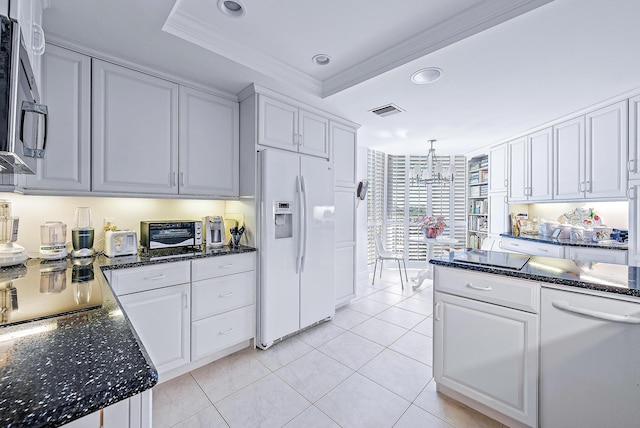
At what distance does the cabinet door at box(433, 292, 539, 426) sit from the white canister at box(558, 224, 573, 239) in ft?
8.93

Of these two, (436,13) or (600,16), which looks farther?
(436,13)

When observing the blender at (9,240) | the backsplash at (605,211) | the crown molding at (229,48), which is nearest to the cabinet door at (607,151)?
the backsplash at (605,211)

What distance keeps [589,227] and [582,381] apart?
→ 2810 millimetres

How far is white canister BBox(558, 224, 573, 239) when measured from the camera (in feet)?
11.1

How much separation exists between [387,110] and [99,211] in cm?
283

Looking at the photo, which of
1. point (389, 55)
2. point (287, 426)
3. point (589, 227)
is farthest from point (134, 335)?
point (589, 227)

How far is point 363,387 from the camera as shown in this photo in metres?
1.96

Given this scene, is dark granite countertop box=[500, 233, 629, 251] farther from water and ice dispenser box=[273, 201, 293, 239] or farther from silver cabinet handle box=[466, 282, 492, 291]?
water and ice dispenser box=[273, 201, 293, 239]

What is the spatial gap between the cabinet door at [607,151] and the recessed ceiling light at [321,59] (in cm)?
297

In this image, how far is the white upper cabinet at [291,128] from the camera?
8.20 ft

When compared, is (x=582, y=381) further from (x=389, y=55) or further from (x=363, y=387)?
(x=389, y=55)

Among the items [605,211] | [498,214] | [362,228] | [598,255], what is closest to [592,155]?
[605,211]

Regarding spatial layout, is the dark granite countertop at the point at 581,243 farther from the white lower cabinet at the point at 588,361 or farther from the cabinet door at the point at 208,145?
the cabinet door at the point at 208,145

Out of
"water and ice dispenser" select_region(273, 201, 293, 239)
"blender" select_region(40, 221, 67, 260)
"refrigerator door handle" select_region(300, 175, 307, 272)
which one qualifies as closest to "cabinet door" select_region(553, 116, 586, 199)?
"refrigerator door handle" select_region(300, 175, 307, 272)
